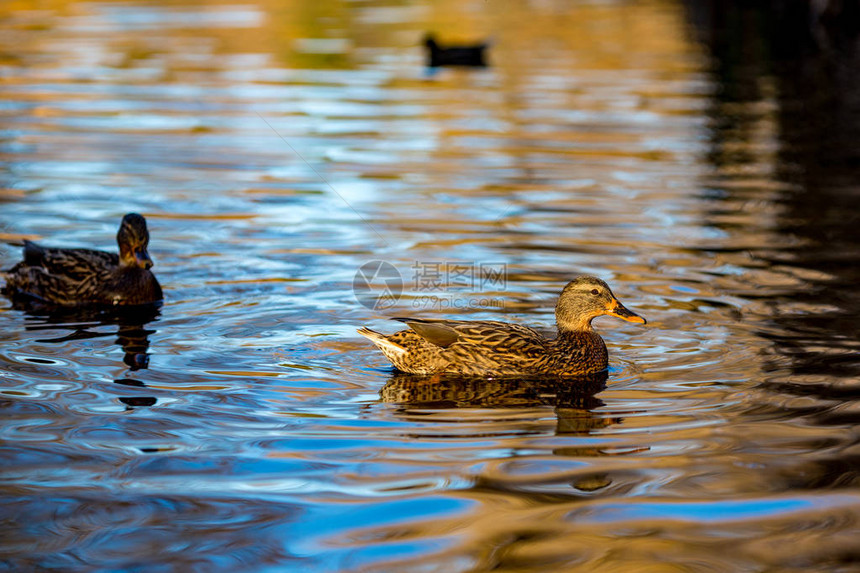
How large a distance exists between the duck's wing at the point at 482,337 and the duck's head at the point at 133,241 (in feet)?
9.81

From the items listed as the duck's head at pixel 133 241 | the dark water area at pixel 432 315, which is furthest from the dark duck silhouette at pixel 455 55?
the duck's head at pixel 133 241

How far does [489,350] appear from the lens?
781cm

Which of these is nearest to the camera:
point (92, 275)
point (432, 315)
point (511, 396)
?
point (511, 396)

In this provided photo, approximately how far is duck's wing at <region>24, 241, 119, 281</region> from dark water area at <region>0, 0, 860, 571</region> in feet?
1.49

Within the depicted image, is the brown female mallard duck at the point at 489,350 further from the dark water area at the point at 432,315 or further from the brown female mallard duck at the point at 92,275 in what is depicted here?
the brown female mallard duck at the point at 92,275

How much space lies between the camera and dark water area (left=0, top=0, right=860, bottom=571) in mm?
5480

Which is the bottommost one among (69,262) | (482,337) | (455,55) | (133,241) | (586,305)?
(482,337)

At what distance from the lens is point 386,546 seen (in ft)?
17.2

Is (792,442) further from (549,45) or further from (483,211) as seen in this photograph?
(549,45)

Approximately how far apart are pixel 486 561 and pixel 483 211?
824 cm

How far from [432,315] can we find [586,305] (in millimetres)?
1578

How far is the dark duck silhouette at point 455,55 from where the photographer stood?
28.0 m

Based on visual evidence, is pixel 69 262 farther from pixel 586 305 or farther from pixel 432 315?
pixel 586 305

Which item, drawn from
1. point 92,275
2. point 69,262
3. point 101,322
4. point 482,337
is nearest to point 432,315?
point 482,337
